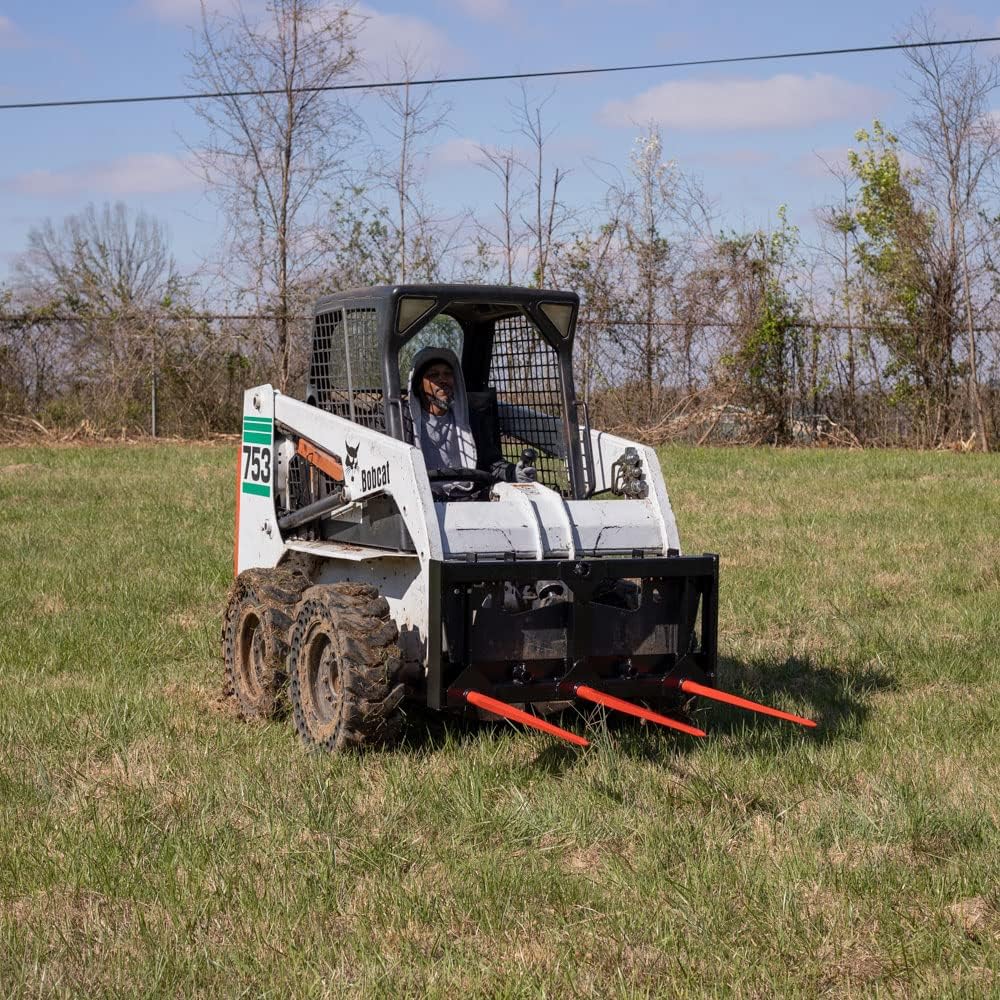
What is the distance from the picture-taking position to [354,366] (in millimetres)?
7492

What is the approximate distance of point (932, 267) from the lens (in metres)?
24.0

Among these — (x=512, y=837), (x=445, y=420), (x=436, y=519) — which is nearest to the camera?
(x=512, y=837)

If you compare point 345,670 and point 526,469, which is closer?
point 345,670

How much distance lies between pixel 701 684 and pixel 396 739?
145cm

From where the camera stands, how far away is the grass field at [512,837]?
4.47 m

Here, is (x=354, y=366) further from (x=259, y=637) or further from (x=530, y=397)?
(x=259, y=637)

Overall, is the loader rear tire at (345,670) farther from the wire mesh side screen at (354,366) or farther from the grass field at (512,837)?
the wire mesh side screen at (354,366)

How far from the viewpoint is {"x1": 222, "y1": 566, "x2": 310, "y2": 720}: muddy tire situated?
7418 mm

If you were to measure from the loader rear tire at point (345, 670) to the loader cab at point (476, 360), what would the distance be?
971mm

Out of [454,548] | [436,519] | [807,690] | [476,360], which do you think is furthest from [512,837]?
[476,360]

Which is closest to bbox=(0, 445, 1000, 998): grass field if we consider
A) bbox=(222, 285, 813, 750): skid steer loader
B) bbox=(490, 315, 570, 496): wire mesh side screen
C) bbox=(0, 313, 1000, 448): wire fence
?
bbox=(222, 285, 813, 750): skid steer loader

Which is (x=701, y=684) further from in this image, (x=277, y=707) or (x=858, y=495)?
(x=858, y=495)

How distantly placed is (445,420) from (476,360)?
2.43ft

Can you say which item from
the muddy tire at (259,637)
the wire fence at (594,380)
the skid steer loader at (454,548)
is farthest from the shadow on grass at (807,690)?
the wire fence at (594,380)
